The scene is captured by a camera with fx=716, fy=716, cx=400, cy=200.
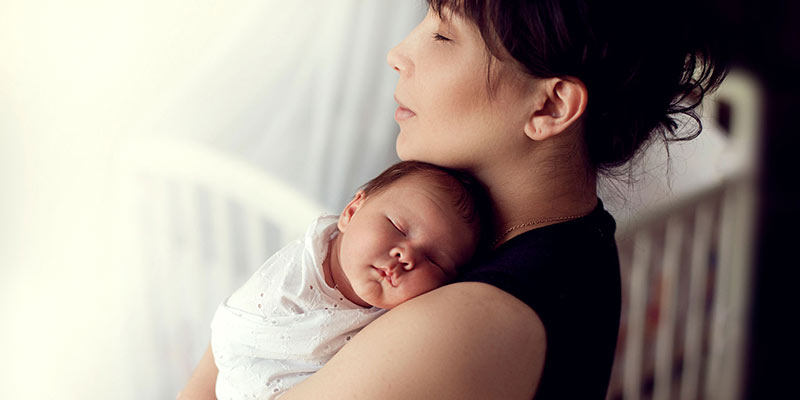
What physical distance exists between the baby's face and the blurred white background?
1.83ft

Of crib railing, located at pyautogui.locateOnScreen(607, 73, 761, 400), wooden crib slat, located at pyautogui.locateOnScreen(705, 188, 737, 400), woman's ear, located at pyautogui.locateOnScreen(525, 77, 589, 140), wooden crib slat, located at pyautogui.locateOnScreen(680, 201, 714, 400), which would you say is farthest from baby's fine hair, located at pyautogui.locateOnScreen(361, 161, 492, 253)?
wooden crib slat, located at pyautogui.locateOnScreen(705, 188, 737, 400)

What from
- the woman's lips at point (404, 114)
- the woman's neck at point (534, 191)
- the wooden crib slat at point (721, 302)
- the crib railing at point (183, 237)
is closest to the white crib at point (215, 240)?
the crib railing at point (183, 237)

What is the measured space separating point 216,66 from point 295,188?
0.36 metres

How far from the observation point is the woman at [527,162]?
85 cm

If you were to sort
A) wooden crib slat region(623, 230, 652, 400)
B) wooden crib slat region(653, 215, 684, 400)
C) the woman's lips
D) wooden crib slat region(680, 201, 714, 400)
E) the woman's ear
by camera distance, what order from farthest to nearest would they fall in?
wooden crib slat region(680, 201, 714, 400) < wooden crib slat region(653, 215, 684, 400) < wooden crib slat region(623, 230, 652, 400) < the woman's lips < the woman's ear

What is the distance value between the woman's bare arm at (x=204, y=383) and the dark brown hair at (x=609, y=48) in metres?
0.71

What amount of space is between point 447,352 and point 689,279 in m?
1.98

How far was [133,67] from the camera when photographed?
1294 mm

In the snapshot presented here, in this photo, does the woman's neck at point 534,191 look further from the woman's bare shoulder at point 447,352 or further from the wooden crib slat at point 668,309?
the wooden crib slat at point 668,309

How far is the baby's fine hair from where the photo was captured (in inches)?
40.3

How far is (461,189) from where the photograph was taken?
1033mm

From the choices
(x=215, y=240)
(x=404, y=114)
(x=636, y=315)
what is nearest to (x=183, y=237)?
(x=215, y=240)

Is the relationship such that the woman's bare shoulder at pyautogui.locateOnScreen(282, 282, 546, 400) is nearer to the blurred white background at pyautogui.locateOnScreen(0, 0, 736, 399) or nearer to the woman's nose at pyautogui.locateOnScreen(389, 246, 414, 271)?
the woman's nose at pyautogui.locateOnScreen(389, 246, 414, 271)

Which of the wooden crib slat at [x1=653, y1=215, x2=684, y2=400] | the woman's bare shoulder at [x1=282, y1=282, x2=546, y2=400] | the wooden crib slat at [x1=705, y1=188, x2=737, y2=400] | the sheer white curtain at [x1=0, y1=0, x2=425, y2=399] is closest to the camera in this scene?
the woman's bare shoulder at [x1=282, y1=282, x2=546, y2=400]
